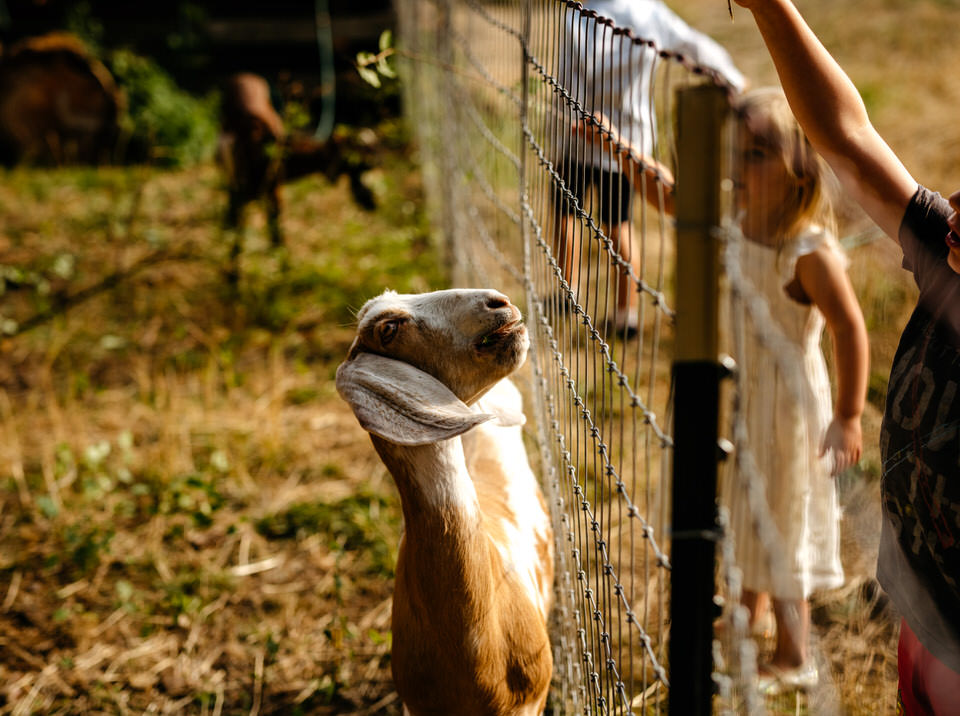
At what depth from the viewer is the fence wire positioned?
5.03ft

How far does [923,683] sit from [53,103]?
8.78 m

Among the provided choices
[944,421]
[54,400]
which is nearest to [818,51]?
[944,421]

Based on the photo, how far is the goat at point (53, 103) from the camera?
836cm

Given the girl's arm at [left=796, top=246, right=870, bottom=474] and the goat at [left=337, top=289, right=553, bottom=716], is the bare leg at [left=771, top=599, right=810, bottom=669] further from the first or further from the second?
the goat at [left=337, top=289, right=553, bottom=716]

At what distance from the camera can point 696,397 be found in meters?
1.18

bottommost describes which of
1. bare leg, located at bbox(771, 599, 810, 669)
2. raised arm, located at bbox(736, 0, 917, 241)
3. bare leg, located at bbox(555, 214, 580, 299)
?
bare leg, located at bbox(771, 599, 810, 669)

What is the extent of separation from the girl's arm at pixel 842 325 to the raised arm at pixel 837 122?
2.22ft

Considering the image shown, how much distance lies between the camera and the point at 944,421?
1.62 meters

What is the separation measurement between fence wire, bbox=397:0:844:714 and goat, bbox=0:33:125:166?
3653mm

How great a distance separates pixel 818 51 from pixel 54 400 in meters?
4.45

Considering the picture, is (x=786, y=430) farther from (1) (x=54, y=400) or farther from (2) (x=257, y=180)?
(2) (x=257, y=180)

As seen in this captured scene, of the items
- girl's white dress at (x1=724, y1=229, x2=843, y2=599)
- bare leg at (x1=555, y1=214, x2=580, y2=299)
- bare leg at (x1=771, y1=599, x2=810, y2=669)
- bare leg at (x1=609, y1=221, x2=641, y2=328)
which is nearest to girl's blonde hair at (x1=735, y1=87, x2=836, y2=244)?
girl's white dress at (x1=724, y1=229, x2=843, y2=599)

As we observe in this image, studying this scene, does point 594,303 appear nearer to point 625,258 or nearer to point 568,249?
point 568,249

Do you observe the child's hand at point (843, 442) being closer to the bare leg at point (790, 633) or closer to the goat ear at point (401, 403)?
the bare leg at point (790, 633)
